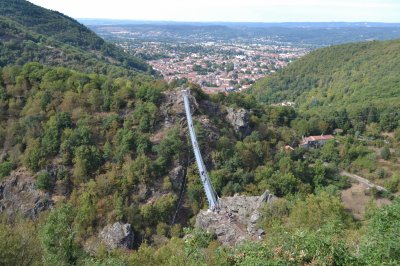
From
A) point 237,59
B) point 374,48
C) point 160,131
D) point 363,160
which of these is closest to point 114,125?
point 160,131

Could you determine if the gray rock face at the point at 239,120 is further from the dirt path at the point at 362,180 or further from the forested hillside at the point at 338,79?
the forested hillside at the point at 338,79

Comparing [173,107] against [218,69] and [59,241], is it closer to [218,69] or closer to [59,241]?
[59,241]

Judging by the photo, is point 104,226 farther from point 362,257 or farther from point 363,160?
point 363,160

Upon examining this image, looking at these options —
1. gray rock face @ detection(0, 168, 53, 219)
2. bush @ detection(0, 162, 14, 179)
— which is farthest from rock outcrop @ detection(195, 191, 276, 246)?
bush @ detection(0, 162, 14, 179)

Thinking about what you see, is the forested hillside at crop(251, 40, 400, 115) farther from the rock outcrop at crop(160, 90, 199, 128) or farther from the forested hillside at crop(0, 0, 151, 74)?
the rock outcrop at crop(160, 90, 199, 128)

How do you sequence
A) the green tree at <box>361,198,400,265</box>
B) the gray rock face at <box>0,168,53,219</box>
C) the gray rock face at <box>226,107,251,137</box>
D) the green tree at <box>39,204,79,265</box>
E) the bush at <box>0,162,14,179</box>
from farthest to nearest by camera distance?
1. the gray rock face at <box>226,107,251,137</box>
2. the bush at <box>0,162,14,179</box>
3. the gray rock face at <box>0,168,53,219</box>
4. the green tree at <box>39,204,79,265</box>
5. the green tree at <box>361,198,400,265</box>

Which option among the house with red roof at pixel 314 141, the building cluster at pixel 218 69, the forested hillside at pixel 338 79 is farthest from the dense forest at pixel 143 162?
the building cluster at pixel 218 69
